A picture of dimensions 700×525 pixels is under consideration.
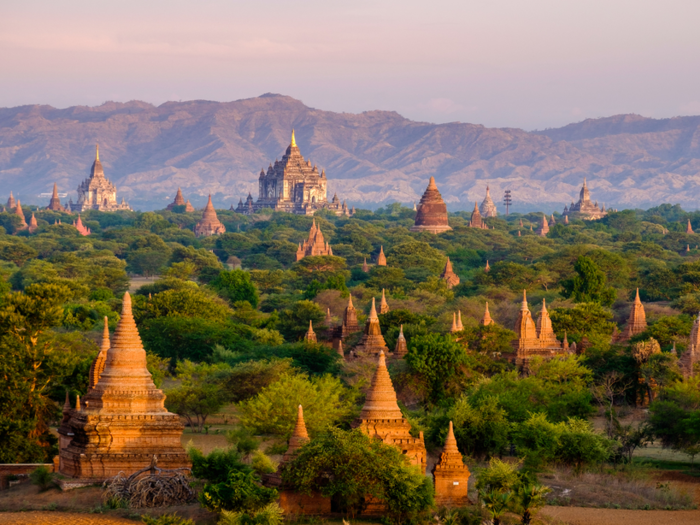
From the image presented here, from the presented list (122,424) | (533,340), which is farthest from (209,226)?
(122,424)

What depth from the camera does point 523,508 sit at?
31625 mm

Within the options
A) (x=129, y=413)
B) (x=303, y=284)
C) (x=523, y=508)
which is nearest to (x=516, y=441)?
(x=523, y=508)

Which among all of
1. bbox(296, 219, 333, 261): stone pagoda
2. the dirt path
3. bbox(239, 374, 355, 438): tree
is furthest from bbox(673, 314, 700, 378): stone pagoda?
bbox(296, 219, 333, 261): stone pagoda

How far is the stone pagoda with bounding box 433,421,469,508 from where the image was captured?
32719 mm

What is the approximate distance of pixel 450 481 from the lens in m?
32.8

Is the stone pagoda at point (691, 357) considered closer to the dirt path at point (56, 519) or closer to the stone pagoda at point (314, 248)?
the dirt path at point (56, 519)

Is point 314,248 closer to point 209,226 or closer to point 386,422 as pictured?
point 209,226

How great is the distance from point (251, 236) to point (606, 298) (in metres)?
87.1

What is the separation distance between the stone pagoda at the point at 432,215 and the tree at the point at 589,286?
263 feet

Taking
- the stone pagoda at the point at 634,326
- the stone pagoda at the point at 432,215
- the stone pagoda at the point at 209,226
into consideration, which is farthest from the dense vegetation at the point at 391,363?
the stone pagoda at the point at 209,226

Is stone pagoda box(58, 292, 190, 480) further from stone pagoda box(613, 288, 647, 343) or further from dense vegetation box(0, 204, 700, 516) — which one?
stone pagoda box(613, 288, 647, 343)

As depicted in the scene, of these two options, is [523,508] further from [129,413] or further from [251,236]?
[251,236]

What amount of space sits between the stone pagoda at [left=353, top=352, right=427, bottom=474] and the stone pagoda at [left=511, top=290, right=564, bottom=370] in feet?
80.2

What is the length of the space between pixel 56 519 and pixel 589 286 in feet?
202
